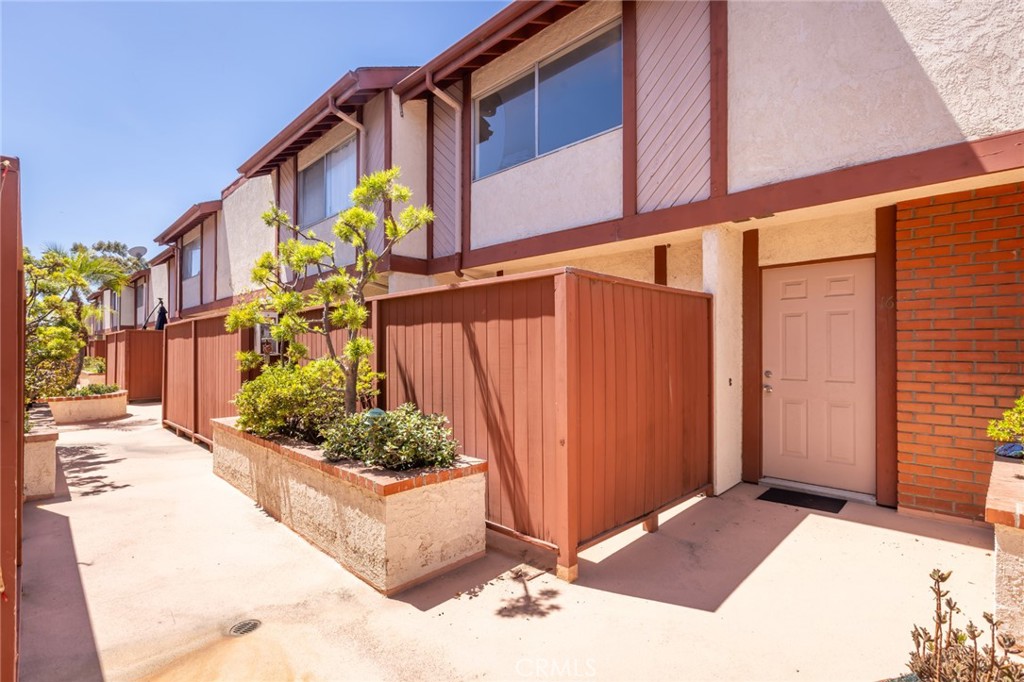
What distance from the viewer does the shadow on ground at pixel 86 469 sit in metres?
5.79

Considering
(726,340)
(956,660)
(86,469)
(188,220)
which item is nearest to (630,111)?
(726,340)

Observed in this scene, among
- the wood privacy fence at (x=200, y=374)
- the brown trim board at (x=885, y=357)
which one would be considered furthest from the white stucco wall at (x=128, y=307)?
the brown trim board at (x=885, y=357)

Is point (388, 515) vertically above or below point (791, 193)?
below

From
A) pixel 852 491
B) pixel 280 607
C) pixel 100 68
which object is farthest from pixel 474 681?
pixel 100 68

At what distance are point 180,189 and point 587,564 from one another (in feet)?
92.5

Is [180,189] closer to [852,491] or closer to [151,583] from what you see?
[151,583]

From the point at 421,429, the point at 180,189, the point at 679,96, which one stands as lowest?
the point at 421,429

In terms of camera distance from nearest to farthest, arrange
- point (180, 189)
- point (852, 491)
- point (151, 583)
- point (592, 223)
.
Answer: point (151, 583)
point (852, 491)
point (592, 223)
point (180, 189)

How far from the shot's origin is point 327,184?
9.74 m

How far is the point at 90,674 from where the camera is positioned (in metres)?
2.41

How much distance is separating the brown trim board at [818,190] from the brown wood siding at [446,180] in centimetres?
205

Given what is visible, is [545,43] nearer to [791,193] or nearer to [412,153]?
[412,153]

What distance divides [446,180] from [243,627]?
7.01 metres

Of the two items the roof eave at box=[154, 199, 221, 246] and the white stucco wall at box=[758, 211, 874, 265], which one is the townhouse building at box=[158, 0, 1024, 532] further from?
the roof eave at box=[154, 199, 221, 246]
